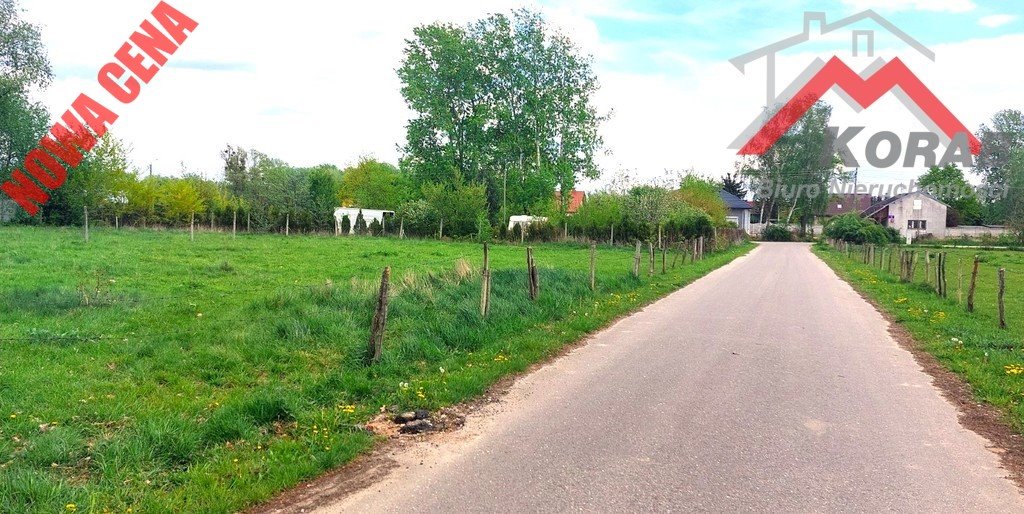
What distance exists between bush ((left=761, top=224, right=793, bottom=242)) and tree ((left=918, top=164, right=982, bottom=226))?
19.1 meters

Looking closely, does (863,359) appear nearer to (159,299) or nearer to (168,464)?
(168,464)

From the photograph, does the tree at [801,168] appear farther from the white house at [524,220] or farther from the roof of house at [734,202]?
the white house at [524,220]

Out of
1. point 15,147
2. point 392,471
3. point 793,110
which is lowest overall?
point 392,471

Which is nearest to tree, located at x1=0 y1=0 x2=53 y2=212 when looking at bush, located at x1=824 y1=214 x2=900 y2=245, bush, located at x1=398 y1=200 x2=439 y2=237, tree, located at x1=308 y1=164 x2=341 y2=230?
tree, located at x1=308 y1=164 x2=341 y2=230

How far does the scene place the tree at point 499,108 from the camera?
4272cm

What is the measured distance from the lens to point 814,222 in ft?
263

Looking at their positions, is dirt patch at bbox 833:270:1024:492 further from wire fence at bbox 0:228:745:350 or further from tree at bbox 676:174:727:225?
tree at bbox 676:174:727:225

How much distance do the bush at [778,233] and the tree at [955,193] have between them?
19.1 metres

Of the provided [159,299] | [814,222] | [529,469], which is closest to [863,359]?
[529,469]

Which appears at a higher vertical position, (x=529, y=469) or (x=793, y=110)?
(x=793, y=110)

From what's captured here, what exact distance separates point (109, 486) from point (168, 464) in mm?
506

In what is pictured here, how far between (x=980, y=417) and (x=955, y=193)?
90.4 meters

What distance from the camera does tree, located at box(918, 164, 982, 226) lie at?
76312 millimetres

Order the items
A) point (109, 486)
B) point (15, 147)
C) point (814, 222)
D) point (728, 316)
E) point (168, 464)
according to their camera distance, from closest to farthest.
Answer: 1. point (109, 486)
2. point (168, 464)
3. point (728, 316)
4. point (15, 147)
5. point (814, 222)
